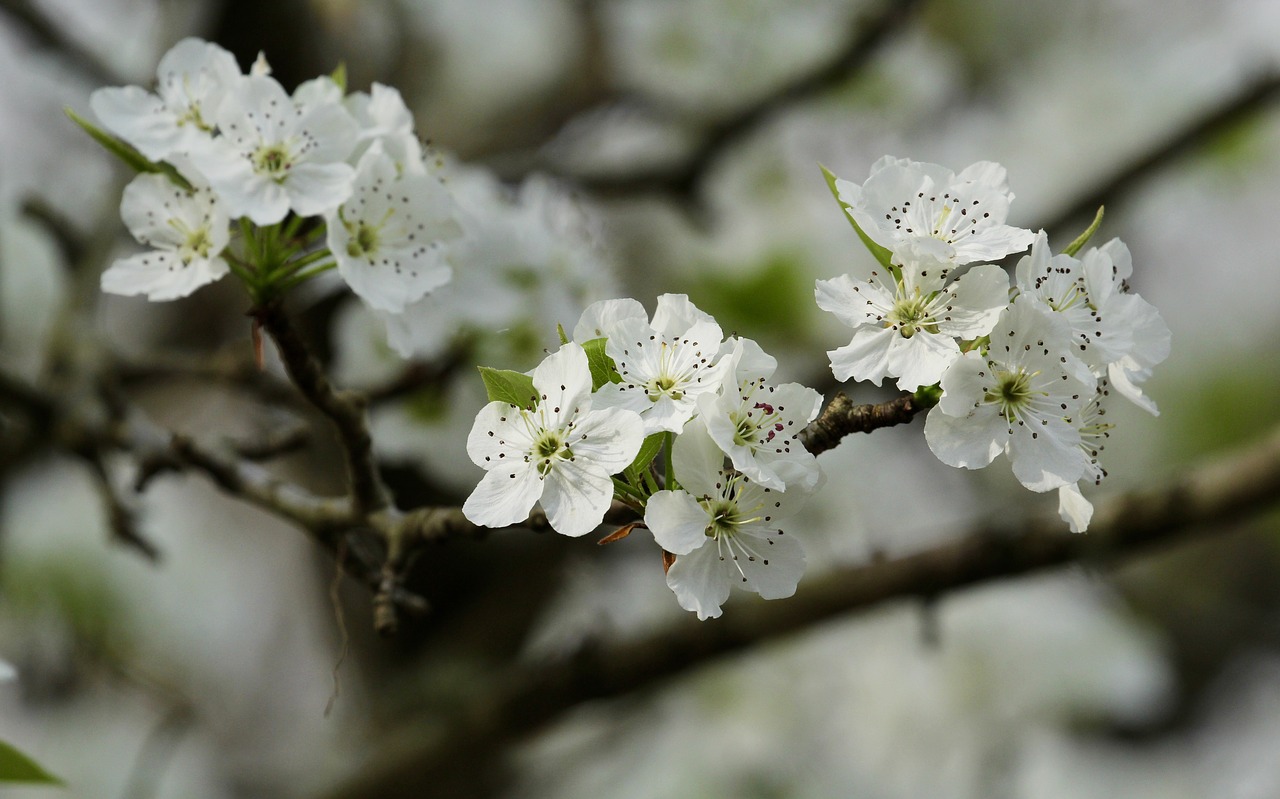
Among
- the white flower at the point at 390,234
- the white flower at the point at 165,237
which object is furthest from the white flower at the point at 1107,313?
the white flower at the point at 165,237

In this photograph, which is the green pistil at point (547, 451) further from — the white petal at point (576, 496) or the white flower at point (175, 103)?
the white flower at point (175, 103)

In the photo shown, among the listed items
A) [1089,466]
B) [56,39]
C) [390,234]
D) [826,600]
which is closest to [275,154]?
[390,234]

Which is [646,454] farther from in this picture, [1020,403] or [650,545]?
[650,545]

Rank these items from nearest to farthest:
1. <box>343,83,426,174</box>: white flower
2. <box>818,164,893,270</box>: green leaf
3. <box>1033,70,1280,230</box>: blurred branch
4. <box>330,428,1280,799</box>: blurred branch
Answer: <box>818,164,893,270</box>: green leaf < <box>343,83,426,174</box>: white flower < <box>330,428,1280,799</box>: blurred branch < <box>1033,70,1280,230</box>: blurred branch

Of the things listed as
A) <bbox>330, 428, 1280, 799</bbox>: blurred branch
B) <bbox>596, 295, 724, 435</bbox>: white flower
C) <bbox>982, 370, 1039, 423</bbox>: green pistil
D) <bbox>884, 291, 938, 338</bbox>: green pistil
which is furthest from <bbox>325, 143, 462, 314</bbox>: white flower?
<bbox>330, 428, 1280, 799</bbox>: blurred branch

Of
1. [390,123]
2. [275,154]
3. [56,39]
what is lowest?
[275,154]

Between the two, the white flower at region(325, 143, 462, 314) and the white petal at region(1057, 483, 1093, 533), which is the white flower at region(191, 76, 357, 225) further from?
the white petal at region(1057, 483, 1093, 533)

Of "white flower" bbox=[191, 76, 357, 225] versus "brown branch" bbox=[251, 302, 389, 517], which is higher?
"white flower" bbox=[191, 76, 357, 225]

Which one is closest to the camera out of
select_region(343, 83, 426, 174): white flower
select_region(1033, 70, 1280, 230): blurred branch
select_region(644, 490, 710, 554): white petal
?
select_region(644, 490, 710, 554): white petal
